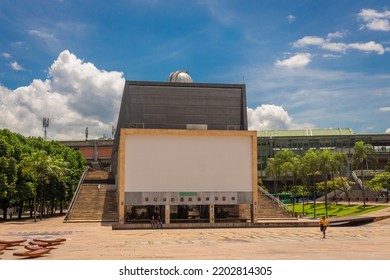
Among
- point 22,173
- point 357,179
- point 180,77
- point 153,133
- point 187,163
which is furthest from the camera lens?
point 357,179

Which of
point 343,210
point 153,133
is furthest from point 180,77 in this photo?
point 343,210

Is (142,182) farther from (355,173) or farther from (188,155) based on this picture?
(355,173)

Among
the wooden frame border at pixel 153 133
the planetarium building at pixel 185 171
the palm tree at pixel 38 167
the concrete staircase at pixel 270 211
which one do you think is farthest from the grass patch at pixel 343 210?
the palm tree at pixel 38 167

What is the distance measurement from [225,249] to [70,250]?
32.5 ft

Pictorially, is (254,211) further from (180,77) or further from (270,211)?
(180,77)

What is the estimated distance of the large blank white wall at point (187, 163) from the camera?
2208 inches

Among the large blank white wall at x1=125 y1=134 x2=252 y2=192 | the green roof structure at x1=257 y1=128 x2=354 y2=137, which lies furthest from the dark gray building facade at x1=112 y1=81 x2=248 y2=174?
the green roof structure at x1=257 y1=128 x2=354 y2=137

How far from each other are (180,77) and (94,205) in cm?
2466

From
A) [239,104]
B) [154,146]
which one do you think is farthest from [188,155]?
[239,104]

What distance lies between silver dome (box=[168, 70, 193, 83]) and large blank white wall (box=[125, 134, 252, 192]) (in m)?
19.3

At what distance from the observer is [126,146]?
184 feet

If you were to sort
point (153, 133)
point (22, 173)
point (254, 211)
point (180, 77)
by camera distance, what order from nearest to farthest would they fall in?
point (153, 133)
point (254, 211)
point (22, 173)
point (180, 77)

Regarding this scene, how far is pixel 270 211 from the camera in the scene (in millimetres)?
66812

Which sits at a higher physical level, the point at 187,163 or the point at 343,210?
the point at 187,163
